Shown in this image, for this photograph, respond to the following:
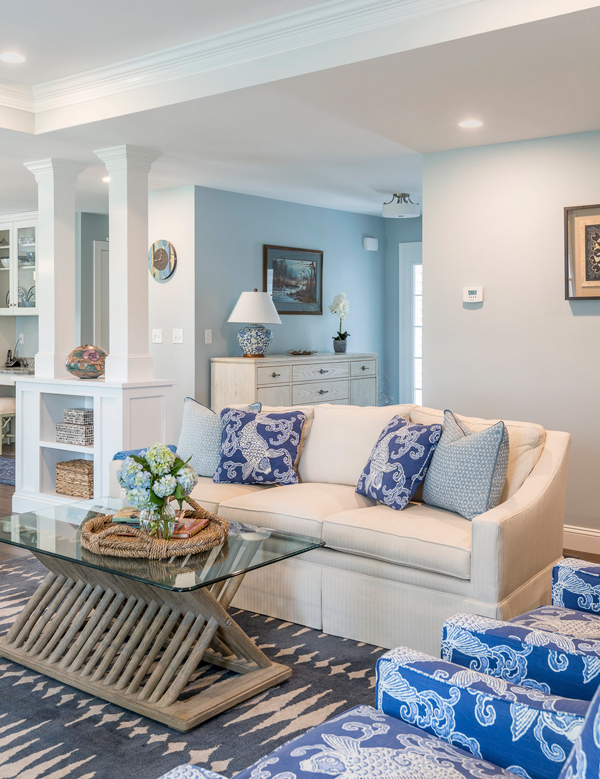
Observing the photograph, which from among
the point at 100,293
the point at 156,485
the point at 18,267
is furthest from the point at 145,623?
the point at 18,267

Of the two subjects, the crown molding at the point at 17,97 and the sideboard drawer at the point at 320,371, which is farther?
the sideboard drawer at the point at 320,371

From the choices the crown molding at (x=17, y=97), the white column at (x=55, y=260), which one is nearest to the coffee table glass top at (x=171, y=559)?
the white column at (x=55, y=260)

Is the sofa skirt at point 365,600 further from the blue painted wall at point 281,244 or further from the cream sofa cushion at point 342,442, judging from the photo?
the blue painted wall at point 281,244

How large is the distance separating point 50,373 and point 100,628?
295cm

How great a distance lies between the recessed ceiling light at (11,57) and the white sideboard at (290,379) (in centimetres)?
276

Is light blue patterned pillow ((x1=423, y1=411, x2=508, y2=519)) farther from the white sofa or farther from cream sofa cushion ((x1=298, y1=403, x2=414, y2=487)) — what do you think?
cream sofa cushion ((x1=298, y1=403, x2=414, y2=487))

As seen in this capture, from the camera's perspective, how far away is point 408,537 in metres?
2.85

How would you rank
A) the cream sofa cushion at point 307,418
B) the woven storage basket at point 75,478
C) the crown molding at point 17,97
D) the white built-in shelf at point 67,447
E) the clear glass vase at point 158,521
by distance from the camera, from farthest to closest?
the woven storage basket at point 75,478
the white built-in shelf at point 67,447
the crown molding at point 17,97
the cream sofa cushion at point 307,418
the clear glass vase at point 158,521

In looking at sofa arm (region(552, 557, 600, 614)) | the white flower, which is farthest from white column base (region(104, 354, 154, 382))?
sofa arm (region(552, 557, 600, 614))

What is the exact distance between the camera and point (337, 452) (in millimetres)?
3709

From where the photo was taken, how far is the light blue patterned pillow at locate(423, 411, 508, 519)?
296cm

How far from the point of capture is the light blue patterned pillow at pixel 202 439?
12.6 feet

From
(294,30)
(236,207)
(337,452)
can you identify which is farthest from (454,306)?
(236,207)

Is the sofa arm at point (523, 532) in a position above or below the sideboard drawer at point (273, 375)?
below
